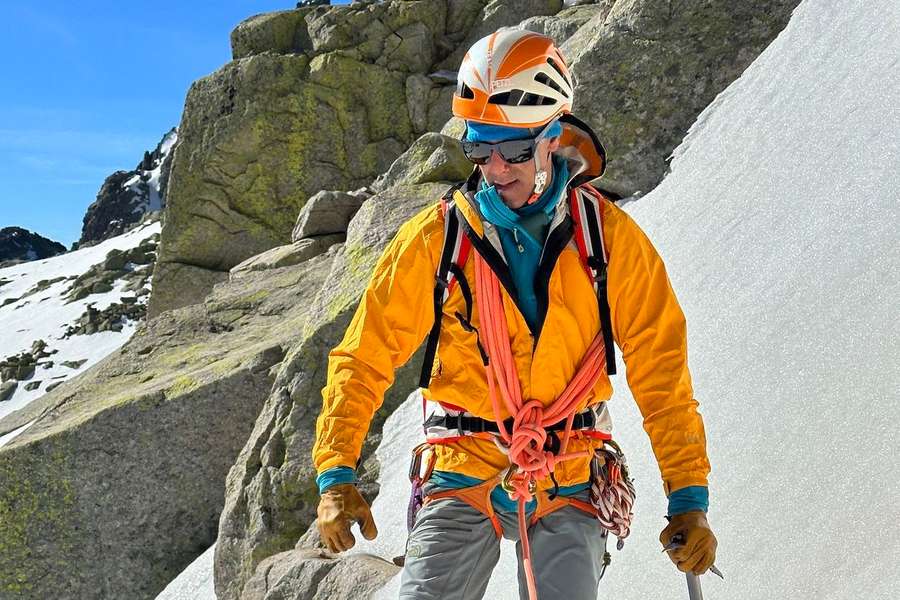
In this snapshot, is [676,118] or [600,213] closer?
[600,213]

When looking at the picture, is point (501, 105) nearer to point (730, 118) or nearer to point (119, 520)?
point (730, 118)

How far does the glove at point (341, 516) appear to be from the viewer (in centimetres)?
339

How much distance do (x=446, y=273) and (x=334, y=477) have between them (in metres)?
0.98

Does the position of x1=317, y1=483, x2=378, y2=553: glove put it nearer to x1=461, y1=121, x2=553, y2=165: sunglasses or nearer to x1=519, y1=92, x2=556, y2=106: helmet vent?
x1=461, y1=121, x2=553, y2=165: sunglasses

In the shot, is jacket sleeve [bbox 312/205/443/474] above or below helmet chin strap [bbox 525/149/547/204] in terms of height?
below

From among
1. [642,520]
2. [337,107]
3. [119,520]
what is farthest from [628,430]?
[337,107]

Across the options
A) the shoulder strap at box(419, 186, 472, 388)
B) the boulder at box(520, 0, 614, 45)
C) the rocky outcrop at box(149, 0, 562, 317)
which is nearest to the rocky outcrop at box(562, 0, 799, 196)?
the boulder at box(520, 0, 614, 45)

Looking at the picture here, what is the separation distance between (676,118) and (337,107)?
19091 mm

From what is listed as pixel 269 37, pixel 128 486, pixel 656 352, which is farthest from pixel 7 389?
pixel 656 352

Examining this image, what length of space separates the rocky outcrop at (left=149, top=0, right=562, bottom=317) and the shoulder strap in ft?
78.6

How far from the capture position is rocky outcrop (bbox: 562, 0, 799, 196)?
10.3m

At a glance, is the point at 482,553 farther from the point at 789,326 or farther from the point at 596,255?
the point at 789,326

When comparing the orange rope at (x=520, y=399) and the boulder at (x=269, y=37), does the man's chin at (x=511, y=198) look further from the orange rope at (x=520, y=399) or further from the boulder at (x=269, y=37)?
the boulder at (x=269, y=37)

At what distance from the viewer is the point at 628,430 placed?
20.9 feet
